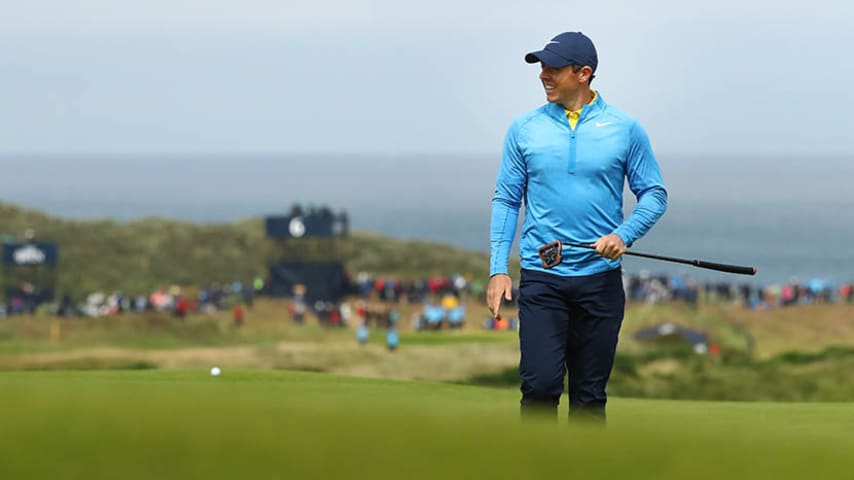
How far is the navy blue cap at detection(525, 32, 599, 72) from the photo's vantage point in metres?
9.35

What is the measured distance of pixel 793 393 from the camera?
1703 inches

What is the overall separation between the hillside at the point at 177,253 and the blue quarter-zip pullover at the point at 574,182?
6663cm

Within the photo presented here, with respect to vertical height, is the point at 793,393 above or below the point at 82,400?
below

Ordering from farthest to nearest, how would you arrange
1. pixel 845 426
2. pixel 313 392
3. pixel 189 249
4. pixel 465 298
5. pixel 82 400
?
pixel 189 249 < pixel 465 298 < pixel 313 392 < pixel 845 426 < pixel 82 400

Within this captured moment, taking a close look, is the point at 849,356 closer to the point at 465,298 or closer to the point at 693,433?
the point at 465,298

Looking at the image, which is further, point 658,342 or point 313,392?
point 658,342

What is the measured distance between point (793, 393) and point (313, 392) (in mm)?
30766

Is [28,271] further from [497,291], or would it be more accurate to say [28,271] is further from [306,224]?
[497,291]

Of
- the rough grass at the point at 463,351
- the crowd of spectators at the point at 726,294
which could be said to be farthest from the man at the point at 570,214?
the crowd of spectators at the point at 726,294

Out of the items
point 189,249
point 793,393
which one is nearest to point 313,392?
point 793,393

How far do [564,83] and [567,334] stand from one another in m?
1.49

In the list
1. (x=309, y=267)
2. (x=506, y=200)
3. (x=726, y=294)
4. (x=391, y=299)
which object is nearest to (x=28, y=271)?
(x=309, y=267)

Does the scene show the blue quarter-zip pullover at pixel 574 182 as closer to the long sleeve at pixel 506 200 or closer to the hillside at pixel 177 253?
the long sleeve at pixel 506 200

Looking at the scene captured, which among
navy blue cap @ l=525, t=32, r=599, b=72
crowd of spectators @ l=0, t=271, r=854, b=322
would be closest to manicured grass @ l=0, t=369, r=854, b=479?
navy blue cap @ l=525, t=32, r=599, b=72
